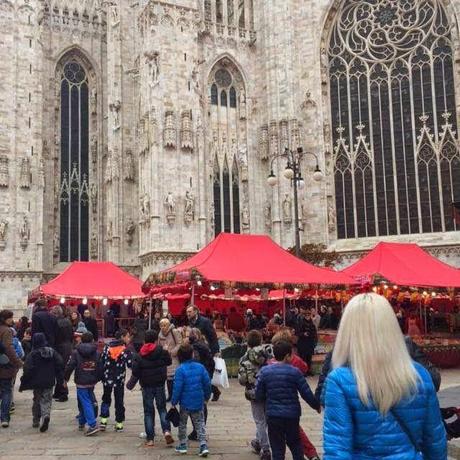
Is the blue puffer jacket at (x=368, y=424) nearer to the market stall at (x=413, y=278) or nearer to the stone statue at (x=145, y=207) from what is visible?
the market stall at (x=413, y=278)

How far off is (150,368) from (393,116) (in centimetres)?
2571

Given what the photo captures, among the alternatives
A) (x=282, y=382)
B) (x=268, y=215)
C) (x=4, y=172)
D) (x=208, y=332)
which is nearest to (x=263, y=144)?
(x=268, y=215)

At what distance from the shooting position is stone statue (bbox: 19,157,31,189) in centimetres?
3127

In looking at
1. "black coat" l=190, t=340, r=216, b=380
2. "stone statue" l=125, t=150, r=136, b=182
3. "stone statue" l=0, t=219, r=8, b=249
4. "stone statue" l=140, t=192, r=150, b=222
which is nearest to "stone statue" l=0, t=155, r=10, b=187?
"stone statue" l=0, t=219, r=8, b=249

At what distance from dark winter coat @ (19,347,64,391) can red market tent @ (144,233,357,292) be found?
22.6 feet

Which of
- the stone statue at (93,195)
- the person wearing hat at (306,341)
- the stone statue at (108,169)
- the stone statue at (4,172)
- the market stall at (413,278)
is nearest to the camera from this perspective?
the person wearing hat at (306,341)

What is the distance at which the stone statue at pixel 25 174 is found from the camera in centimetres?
3127


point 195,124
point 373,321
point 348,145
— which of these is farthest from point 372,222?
point 373,321

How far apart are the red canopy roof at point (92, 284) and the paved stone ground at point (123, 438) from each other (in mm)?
9188

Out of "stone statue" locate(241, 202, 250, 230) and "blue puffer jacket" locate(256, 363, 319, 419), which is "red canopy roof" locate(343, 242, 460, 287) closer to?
"blue puffer jacket" locate(256, 363, 319, 419)

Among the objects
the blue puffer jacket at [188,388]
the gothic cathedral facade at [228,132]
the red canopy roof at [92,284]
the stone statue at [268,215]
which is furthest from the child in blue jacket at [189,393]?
the stone statue at [268,215]

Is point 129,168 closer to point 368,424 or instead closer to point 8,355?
point 8,355

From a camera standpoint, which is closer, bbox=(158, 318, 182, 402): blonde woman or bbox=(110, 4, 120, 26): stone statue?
bbox=(158, 318, 182, 402): blonde woman

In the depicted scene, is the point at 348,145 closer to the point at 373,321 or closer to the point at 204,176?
the point at 204,176
